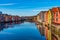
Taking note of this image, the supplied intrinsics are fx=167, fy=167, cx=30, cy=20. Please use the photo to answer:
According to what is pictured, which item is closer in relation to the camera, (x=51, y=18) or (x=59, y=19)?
(x=59, y=19)

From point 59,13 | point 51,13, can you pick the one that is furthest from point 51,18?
point 59,13

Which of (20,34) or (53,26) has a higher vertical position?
(53,26)

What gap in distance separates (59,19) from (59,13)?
2.53m

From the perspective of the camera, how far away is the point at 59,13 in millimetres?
38250

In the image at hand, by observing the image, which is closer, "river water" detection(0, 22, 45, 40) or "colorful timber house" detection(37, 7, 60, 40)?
"colorful timber house" detection(37, 7, 60, 40)

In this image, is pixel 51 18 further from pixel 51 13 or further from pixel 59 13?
pixel 59 13

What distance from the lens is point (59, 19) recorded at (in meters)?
36.2

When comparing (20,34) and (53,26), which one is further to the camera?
(53,26)

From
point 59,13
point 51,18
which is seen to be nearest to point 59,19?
point 59,13

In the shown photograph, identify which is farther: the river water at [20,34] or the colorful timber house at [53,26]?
the river water at [20,34]

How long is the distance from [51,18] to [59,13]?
5.57 meters

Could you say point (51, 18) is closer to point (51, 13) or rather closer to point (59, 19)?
point (51, 13)

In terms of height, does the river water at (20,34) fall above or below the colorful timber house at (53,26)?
below

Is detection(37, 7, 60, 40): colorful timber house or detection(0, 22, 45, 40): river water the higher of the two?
detection(37, 7, 60, 40): colorful timber house
